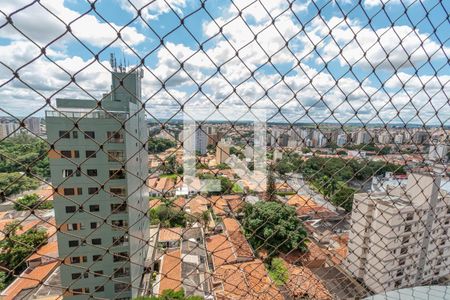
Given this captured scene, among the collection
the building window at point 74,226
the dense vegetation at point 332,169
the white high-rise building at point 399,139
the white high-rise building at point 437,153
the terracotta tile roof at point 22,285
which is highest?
the white high-rise building at point 399,139

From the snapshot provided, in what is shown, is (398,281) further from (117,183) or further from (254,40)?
(254,40)

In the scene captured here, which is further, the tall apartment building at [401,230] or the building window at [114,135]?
the tall apartment building at [401,230]

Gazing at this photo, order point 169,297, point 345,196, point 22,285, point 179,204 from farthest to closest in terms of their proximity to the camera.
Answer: point 179,204
point 22,285
point 345,196
point 169,297

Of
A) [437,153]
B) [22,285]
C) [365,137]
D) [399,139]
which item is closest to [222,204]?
[365,137]

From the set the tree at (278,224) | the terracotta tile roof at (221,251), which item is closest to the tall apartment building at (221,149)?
Answer: the terracotta tile roof at (221,251)

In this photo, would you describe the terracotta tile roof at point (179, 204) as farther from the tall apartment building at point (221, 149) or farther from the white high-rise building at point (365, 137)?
the white high-rise building at point (365, 137)

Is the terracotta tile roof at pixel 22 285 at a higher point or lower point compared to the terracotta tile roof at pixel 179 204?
lower

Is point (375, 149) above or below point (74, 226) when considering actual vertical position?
above

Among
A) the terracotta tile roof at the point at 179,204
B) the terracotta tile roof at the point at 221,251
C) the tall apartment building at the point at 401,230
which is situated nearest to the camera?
the terracotta tile roof at the point at 179,204

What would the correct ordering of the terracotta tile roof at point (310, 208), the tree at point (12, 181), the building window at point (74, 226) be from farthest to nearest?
the building window at point (74, 226)
the terracotta tile roof at point (310, 208)
the tree at point (12, 181)

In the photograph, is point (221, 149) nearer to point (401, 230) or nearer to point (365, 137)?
point (365, 137)

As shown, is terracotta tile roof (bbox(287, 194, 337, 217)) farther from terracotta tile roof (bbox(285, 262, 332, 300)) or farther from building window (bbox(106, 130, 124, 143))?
building window (bbox(106, 130, 124, 143))
